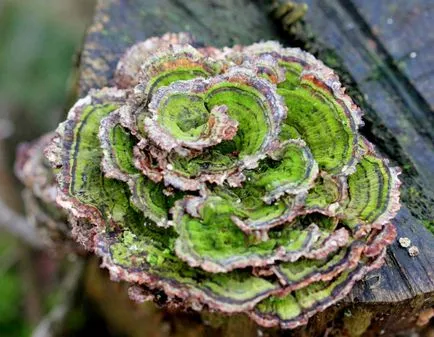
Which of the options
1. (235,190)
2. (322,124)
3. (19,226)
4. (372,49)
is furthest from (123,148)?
(19,226)

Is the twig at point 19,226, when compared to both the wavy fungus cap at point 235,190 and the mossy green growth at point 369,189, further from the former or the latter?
the mossy green growth at point 369,189

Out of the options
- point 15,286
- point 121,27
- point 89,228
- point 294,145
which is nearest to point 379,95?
point 294,145

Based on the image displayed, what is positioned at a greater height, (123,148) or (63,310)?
(123,148)

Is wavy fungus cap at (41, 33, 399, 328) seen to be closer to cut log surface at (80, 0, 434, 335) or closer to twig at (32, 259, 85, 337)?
cut log surface at (80, 0, 434, 335)

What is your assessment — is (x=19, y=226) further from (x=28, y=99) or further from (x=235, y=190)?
(x=235, y=190)

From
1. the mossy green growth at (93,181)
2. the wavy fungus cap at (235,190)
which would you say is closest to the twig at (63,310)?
the mossy green growth at (93,181)

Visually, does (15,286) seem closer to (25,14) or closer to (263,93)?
(25,14)

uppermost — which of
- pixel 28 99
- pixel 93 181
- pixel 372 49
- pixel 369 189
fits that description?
pixel 372 49

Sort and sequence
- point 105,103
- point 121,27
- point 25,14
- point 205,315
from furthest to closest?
point 25,14 → point 121,27 → point 205,315 → point 105,103
